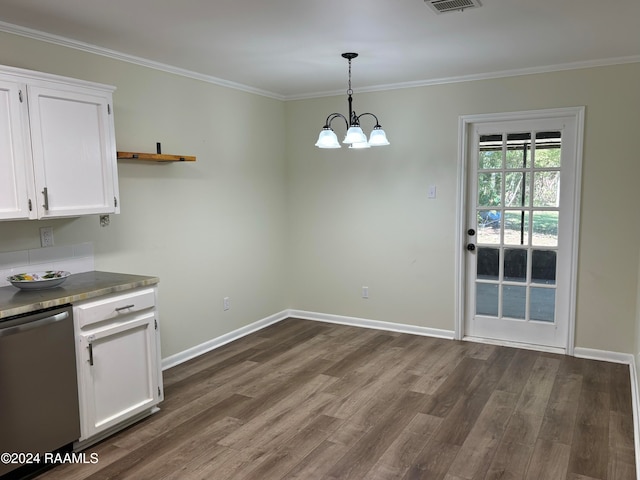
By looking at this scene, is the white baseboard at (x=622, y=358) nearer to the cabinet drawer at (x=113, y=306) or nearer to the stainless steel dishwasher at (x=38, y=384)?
the cabinet drawer at (x=113, y=306)

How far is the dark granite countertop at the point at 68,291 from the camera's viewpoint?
2414 millimetres

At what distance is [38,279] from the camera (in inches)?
111

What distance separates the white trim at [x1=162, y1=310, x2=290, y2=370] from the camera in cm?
402

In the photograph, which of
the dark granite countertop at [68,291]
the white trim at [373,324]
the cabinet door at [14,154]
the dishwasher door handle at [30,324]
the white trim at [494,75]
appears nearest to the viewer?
the dishwasher door handle at [30,324]

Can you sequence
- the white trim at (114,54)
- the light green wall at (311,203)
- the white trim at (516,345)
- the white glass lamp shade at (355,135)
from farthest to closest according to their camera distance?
the white trim at (516,345)
the light green wall at (311,203)
the white glass lamp shade at (355,135)
the white trim at (114,54)

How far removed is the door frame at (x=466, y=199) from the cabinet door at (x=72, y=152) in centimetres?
290

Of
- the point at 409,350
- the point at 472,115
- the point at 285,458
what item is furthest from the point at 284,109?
the point at 285,458

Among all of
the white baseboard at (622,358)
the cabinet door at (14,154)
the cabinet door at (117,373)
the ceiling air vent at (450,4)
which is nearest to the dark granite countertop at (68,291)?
the cabinet door at (117,373)

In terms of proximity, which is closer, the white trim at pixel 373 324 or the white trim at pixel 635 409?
the white trim at pixel 635 409

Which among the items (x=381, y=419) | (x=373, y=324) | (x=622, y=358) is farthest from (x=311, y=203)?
(x=622, y=358)

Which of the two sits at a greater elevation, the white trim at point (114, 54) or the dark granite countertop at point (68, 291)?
the white trim at point (114, 54)

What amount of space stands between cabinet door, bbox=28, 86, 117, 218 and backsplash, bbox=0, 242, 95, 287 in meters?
0.41

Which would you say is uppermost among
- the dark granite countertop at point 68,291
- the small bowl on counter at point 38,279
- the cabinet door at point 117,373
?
the small bowl on counter at point 38,279

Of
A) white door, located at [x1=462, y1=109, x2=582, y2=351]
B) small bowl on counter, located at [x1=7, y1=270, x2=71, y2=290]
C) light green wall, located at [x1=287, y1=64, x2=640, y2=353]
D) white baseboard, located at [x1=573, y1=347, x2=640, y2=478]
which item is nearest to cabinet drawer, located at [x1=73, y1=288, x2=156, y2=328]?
small bowl on counter, located at [x1=7, y1=270, x2=71, y2=290]
